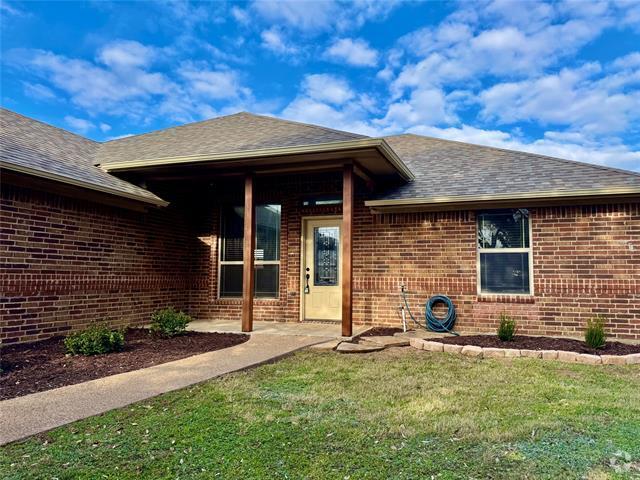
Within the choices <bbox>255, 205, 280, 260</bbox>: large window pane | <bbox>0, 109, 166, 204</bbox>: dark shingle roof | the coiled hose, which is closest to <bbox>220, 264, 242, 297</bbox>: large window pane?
→ <bbox>255, 205, 280, 260</bbox>: large window pane

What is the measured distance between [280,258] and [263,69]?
1036 centimetres

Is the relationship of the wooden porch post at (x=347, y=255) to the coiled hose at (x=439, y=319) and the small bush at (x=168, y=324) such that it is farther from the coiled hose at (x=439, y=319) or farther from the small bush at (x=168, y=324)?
the small bush at (x=168, y=324)

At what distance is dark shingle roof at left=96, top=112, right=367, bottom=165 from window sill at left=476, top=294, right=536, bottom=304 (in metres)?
3.76

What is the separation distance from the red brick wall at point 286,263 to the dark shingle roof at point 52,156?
1.61ft

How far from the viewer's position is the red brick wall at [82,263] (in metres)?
6.22

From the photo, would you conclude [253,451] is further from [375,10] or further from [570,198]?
[375,10]

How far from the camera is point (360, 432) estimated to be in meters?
3.12

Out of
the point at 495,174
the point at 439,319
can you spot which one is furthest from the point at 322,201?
the point at 495,174

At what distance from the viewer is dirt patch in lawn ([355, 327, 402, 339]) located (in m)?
7.43

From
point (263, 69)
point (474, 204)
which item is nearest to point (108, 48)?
→ point (263, 69)

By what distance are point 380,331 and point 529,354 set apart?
104 inches

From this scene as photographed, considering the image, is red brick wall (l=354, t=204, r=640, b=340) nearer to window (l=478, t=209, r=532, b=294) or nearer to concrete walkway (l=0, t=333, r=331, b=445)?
window (l=478, t=209, r=532, b=294)

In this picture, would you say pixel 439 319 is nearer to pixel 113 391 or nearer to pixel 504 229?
pixel 504 229

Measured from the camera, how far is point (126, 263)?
833 centimetres
